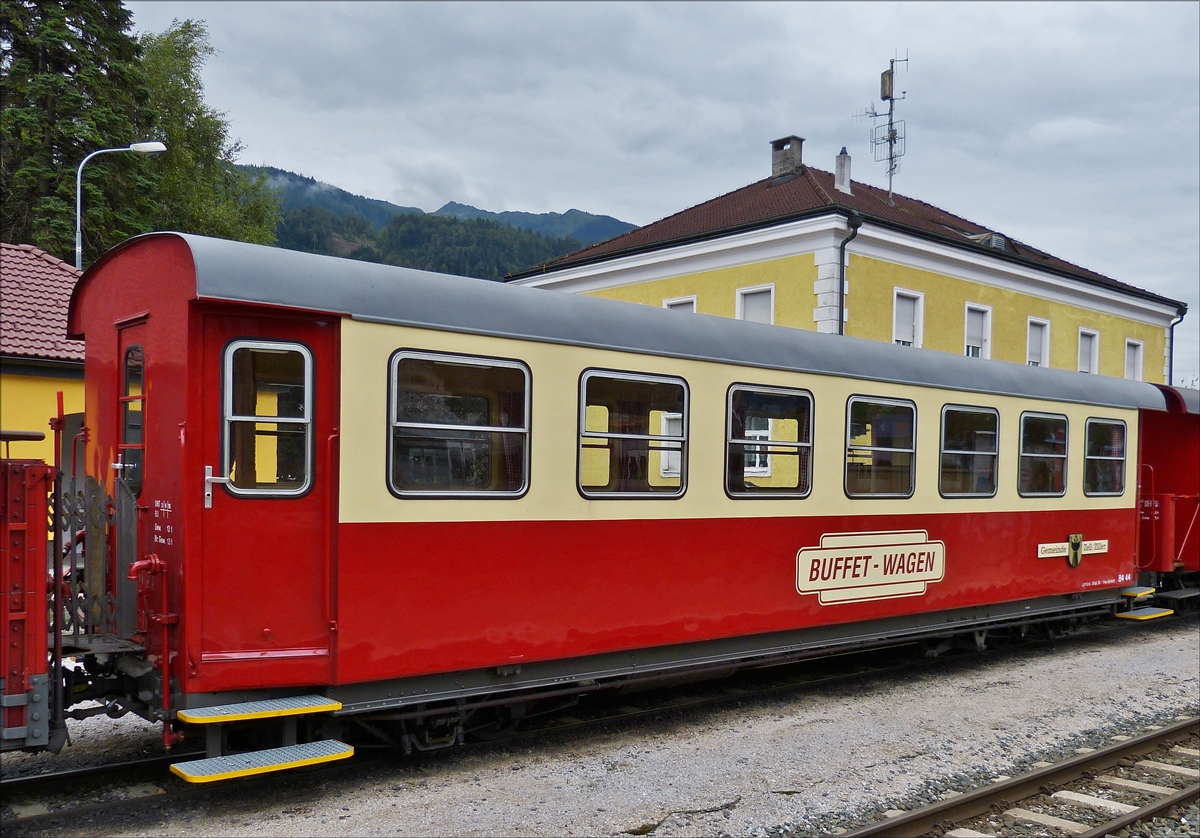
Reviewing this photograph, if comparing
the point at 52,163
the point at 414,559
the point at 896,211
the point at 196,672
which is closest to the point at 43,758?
the point at 196,672

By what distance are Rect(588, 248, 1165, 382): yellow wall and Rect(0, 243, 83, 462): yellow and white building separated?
10502 mm

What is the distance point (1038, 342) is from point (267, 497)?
931 inches

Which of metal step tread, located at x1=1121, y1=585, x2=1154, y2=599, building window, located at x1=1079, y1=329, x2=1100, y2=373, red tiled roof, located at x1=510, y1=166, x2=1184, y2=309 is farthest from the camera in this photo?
building window, located at x1=1079, y1=329, x2=1100, y2=373

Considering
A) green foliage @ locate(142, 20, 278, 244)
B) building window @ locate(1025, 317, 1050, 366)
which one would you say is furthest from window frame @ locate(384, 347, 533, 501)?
green foliage @ locate(142, 20, 278, 244)

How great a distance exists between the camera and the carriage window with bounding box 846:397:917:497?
7.92 meters

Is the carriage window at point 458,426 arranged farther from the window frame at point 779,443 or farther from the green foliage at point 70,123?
the green foliage at point 70,123

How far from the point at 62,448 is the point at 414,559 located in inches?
106

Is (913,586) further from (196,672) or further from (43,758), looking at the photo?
(43,758)

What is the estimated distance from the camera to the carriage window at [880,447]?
26.0 feet

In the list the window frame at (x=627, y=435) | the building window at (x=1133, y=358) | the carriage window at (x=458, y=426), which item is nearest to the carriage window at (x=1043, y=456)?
the window frame at (x=627, y=435)

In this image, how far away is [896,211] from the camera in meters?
24.8

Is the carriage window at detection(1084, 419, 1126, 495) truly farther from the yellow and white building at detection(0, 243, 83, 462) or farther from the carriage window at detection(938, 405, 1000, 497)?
the yellow and white building at detection(0, 243, 83, 462)

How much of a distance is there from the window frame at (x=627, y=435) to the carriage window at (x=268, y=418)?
1.75 meters

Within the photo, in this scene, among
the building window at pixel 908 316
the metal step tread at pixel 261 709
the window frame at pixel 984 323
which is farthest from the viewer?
the window frame at pixel 984 323
